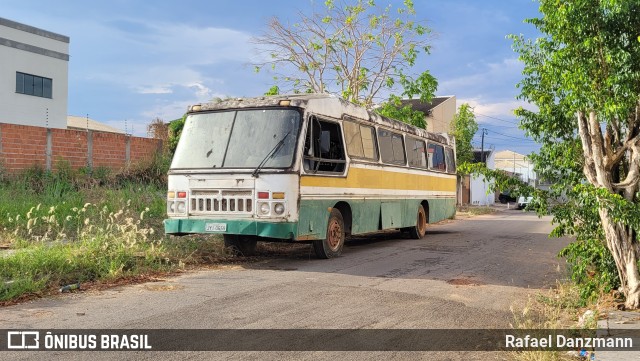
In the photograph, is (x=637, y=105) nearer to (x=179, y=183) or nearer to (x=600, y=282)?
(x=600, y=282)

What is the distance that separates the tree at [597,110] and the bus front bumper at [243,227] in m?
4.41

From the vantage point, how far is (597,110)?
21.9ft

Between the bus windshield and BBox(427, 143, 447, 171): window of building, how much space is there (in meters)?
8.35

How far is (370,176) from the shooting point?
43.5ft

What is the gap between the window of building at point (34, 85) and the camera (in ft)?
117

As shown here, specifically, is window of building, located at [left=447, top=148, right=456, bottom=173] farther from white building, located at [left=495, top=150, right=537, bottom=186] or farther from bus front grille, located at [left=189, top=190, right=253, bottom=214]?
white building, located at [left=495, top=150, right=537, bottom=186]

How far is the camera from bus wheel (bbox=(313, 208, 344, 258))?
37.6 ft

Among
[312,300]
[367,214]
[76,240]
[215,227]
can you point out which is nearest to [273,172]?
[215,227]

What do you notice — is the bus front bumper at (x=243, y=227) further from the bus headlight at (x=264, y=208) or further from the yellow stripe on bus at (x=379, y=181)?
the yellow stripe on bus at (x=379, y=181)

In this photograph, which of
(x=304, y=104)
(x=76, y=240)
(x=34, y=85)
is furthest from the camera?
(x=34, y=85)

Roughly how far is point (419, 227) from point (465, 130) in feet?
85.4

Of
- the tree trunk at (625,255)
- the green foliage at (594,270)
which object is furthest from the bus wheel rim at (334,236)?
the tree trunk at (625,255)

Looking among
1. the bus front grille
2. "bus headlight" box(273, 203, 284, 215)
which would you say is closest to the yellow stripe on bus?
"bus headlight" box(273, 203, 284, 215)

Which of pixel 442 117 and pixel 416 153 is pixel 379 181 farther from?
pixel 442 117
